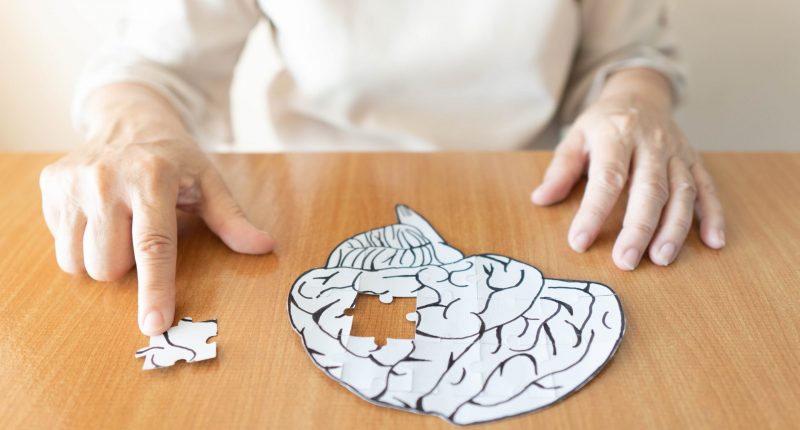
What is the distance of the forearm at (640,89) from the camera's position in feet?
2.90

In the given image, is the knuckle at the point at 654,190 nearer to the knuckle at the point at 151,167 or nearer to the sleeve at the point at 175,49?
the knuckle at the point at 151,167

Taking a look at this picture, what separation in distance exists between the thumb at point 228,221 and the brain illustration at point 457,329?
0.07m

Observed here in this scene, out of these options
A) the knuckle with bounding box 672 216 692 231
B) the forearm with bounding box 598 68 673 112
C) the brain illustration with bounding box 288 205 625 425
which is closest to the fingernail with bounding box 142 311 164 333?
the brain illustration with bounding box 288 205 625 425

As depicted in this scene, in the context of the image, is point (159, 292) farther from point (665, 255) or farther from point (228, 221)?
point (665, 255)

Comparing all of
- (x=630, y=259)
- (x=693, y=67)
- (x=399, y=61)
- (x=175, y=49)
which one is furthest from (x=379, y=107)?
(x=693, y=67)

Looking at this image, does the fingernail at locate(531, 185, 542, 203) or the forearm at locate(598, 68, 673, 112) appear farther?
the forearm at locate(598, 68, 673, 112)

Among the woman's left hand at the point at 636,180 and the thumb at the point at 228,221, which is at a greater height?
the thumb at the point at 228,221

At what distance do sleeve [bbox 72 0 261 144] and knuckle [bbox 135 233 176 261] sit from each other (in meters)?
0.35

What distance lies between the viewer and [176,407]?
49 cm

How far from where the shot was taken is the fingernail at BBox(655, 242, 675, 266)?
0.65 metres

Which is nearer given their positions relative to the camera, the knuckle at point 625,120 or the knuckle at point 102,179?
the knuckle at point 102,179

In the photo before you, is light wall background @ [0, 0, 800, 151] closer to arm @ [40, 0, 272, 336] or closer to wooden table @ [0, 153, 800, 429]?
arm @ [40, 0, 272, 336]

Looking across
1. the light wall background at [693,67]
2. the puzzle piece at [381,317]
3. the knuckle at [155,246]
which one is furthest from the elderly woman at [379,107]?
the light wall background at [693,67]

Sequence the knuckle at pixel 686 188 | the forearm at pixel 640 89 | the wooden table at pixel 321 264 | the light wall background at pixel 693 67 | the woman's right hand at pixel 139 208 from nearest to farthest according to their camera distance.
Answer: the wooden table at pixel 321 264 → the woman's right hand at pixel 139 208 → the knuckle at pixel 686 188 → the forearm at pixel 640 89 → the light wall background at pixel 693 67
